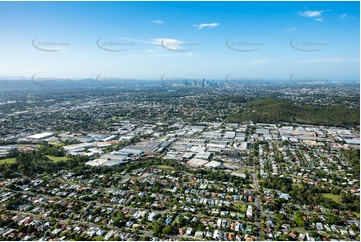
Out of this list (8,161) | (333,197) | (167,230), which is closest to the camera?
(167,230)

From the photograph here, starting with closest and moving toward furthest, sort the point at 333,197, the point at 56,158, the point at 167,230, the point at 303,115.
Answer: the point at 167,230, the point at 333,197, the point at 56,158, the point at 303,115

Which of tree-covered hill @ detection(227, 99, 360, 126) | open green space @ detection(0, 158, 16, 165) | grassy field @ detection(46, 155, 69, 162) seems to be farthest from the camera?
tree-covered hill @ detection(227, 99, 360, 126)

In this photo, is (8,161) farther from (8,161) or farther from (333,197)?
(333,197)

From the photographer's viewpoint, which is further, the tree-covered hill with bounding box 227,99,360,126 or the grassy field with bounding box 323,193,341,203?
the tree-covered hill with bounding box 227,99,360,126

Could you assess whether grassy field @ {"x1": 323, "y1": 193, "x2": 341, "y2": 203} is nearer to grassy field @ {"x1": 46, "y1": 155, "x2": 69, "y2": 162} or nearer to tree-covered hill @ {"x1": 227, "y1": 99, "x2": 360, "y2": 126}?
grassy field @ {"x1": 46, "y1": 155, "x2": 69, "y2": 162}

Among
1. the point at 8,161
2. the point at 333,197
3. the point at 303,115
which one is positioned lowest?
the point at 333,197

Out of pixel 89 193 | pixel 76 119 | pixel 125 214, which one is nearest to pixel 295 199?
pixel 125 214

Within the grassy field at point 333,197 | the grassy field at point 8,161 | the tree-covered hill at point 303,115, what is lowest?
the grassy field at point 333,197

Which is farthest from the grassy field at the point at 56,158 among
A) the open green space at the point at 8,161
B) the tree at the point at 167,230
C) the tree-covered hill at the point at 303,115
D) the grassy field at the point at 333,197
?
the tree-covered hill at the point at 303,115

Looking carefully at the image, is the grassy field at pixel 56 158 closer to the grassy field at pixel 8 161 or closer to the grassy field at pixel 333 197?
the grassy field at pixel 8 161

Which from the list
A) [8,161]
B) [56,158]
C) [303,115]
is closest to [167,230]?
[56,158]

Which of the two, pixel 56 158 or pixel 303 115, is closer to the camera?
pixel 56 158

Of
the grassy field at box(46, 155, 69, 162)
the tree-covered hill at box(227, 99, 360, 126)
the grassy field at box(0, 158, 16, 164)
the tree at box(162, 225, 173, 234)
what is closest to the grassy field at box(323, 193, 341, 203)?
the tree at box(162, 225, 173, 234)
